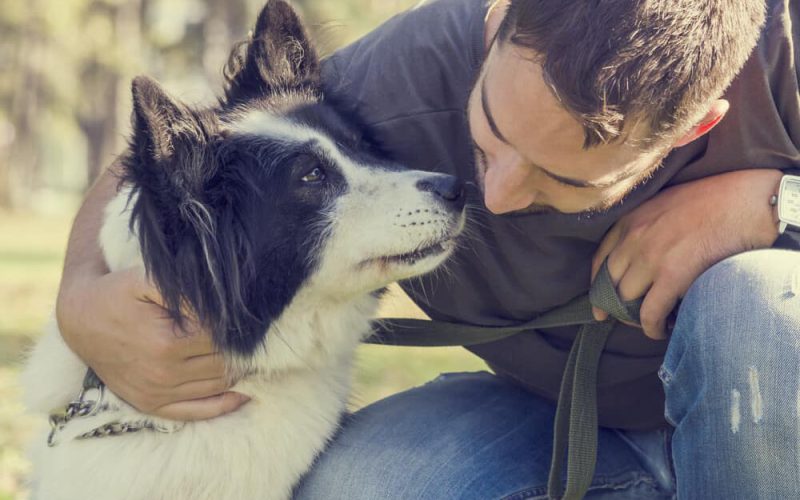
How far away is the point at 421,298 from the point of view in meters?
2.51

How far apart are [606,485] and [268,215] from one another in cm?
112

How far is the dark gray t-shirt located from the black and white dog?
164 millimetres

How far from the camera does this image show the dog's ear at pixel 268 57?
7.80 ft

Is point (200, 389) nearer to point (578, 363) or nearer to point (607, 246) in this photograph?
point (578, 363)

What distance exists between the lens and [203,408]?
7.00ft

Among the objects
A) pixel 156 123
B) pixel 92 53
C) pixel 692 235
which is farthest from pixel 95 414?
pixel 92 53

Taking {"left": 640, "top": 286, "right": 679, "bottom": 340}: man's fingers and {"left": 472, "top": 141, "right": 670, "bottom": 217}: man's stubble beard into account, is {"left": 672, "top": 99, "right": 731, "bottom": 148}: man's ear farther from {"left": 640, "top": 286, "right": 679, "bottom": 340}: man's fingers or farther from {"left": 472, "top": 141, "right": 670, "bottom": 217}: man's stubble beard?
{"left": 640, "top": 286, "right": 679, "bottom": 340}: man's fingers

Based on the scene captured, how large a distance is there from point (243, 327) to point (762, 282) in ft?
3.78

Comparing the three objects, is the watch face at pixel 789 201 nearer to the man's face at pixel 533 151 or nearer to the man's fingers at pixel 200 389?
the man's face at pixel 533 151

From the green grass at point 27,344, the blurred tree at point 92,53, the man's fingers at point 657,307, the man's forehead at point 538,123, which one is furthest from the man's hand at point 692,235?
the blurred tree at point 92,53

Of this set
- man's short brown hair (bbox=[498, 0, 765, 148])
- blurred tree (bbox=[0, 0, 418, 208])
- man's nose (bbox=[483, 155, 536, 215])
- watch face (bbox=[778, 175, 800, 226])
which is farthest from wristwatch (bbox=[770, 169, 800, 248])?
blurred tree (bbox=[0, 0, 418, 208])

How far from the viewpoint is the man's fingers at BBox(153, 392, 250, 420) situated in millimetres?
2109

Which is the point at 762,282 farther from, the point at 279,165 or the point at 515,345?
the point at 279,165

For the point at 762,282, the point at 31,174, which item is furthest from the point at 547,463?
the point at 31,174
